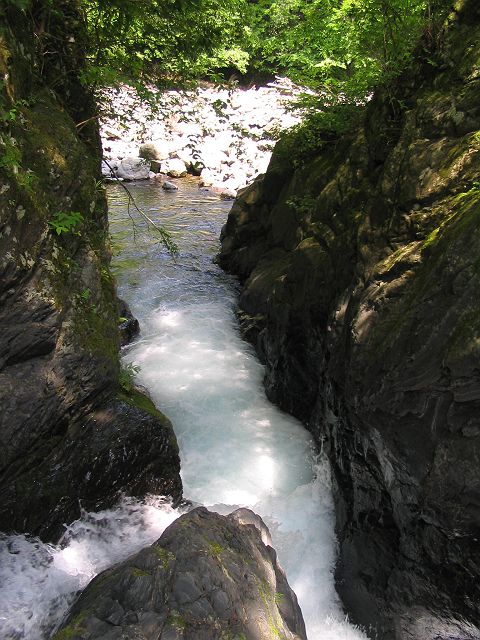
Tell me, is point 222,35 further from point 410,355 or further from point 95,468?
point 95,468

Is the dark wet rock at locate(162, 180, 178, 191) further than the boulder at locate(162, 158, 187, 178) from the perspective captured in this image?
No

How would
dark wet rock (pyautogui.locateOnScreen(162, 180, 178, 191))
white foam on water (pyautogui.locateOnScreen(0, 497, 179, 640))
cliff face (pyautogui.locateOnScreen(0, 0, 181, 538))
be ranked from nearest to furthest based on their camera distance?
white foam on water (pyautogui.locateOnScreen(0, 497, 179, 640)) < cliff face (pyautogui.locateOnScreen(0, 0, 181, 538)) < dark wet rock (pyautogui.locateOnScreen(162, 180, 178, 191))

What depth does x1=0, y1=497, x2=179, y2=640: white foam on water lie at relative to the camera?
3.49 m

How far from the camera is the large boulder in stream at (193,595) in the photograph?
106 inches

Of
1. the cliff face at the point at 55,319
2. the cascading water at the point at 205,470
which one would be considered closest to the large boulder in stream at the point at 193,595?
the cascading water at the point at 205,470

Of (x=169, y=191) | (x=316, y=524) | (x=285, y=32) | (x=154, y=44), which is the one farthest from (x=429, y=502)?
(x=169, y=191)

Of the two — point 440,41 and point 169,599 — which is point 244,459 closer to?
point 169,599

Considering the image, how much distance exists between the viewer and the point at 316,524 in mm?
5207

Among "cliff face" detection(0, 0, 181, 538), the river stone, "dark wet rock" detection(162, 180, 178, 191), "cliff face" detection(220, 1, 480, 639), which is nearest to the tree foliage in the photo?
"cliff face" detection(0, 0, 181, 538)

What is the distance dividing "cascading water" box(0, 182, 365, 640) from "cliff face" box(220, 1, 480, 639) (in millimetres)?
376

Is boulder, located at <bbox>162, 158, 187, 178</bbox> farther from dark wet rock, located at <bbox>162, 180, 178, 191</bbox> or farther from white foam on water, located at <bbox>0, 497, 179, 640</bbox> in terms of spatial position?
white foam on water, located at <bbox>0, 497, 179, 640</bbox>

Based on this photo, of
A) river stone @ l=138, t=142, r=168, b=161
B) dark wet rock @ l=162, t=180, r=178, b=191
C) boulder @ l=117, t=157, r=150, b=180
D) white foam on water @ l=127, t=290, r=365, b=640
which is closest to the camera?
white foam on water @ l=127, t=290, r=365, b=640

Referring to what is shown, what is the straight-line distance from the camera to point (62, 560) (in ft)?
13.2

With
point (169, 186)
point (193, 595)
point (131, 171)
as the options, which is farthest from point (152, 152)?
point (193, 595)
